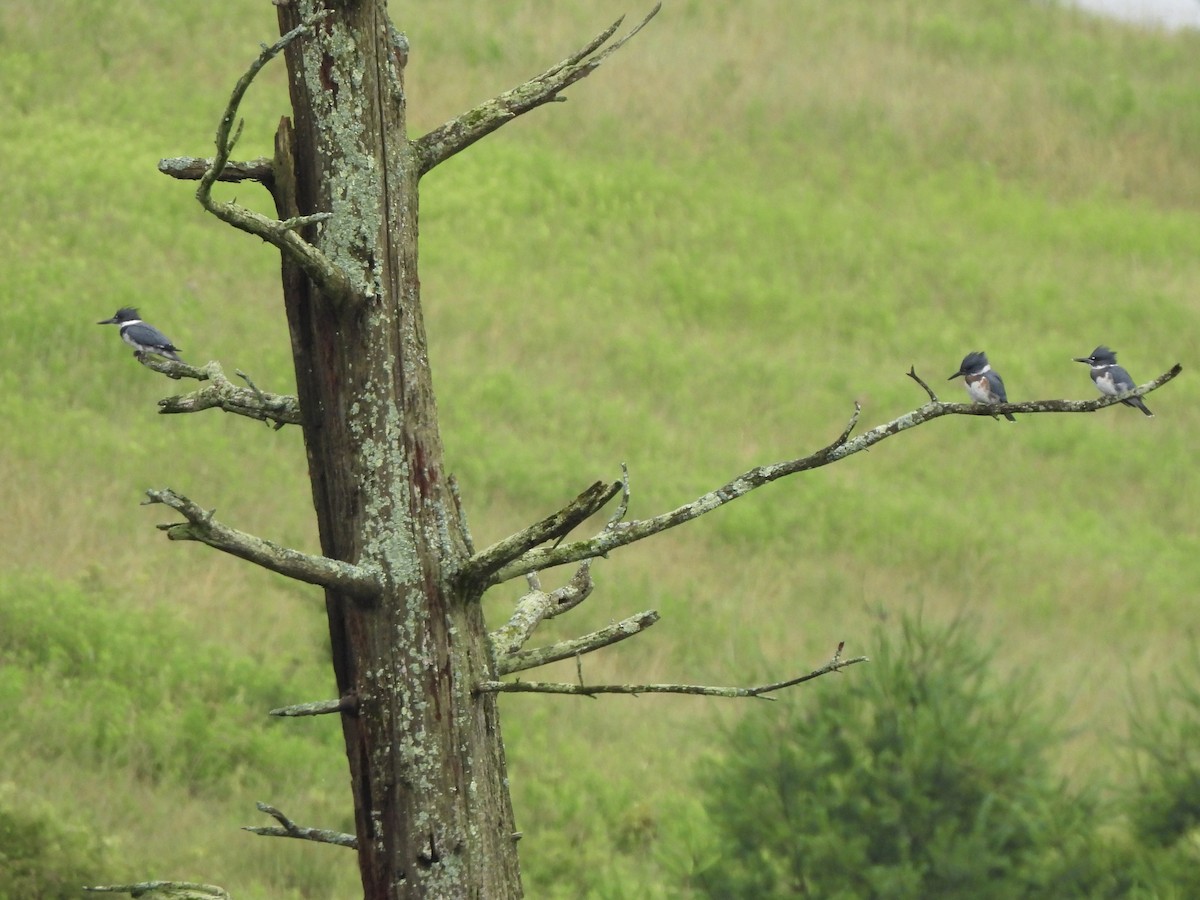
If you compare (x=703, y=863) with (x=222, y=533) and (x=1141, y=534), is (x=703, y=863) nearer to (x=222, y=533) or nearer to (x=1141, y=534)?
(x=222, y=533)

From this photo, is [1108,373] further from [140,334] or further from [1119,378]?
[140,334]

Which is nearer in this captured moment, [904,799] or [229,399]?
[229,399]

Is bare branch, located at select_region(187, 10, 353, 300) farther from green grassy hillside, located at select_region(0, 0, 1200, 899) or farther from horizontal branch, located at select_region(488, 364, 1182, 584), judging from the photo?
green grassy hillside, located at select_region(0, 0, 1200, 899)

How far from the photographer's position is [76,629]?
18.0 m

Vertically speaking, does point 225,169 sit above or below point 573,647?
above

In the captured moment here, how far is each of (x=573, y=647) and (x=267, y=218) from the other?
1.87m

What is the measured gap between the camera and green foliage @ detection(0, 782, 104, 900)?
10.6 m

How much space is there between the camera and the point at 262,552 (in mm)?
4457

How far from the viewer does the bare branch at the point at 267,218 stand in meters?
4.03

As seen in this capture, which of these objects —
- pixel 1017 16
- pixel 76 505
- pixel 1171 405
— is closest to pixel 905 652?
pixel 76 505

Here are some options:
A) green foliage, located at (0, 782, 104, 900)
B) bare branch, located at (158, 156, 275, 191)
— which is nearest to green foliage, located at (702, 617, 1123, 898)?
green foliage, located at (0, 782, 104, 900)

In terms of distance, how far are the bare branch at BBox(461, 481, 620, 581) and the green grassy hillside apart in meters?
6.63

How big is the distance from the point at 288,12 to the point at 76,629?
14283 millimetres

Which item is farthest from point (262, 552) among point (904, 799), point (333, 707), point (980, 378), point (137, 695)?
point (137, 695)
